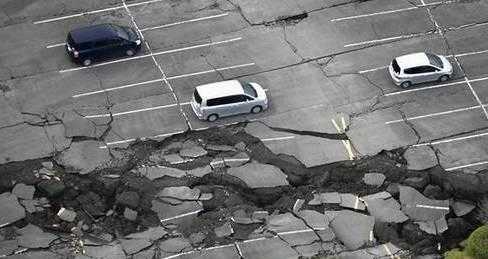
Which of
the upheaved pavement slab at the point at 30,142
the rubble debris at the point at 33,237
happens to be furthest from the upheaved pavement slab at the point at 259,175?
the rubble debris at the point at 33,237

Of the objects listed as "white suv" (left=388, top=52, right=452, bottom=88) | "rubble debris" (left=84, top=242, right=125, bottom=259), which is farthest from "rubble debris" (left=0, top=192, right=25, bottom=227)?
"white suv" (left=388, top=52, right=452, bottom=88)

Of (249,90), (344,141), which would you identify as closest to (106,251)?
(249,90)

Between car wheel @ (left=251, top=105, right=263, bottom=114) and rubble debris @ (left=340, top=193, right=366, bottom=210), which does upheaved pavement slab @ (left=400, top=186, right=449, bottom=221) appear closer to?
rubble debris @ (left=340, top=193, right=366, bottom=210)

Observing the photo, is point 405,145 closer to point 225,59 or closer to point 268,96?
point 268,96

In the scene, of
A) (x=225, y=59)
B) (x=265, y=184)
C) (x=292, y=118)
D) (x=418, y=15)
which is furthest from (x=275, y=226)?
(x=418, y=15)

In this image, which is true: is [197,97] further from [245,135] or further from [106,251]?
[106,251]

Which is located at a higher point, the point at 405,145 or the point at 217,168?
the point at 217,168
